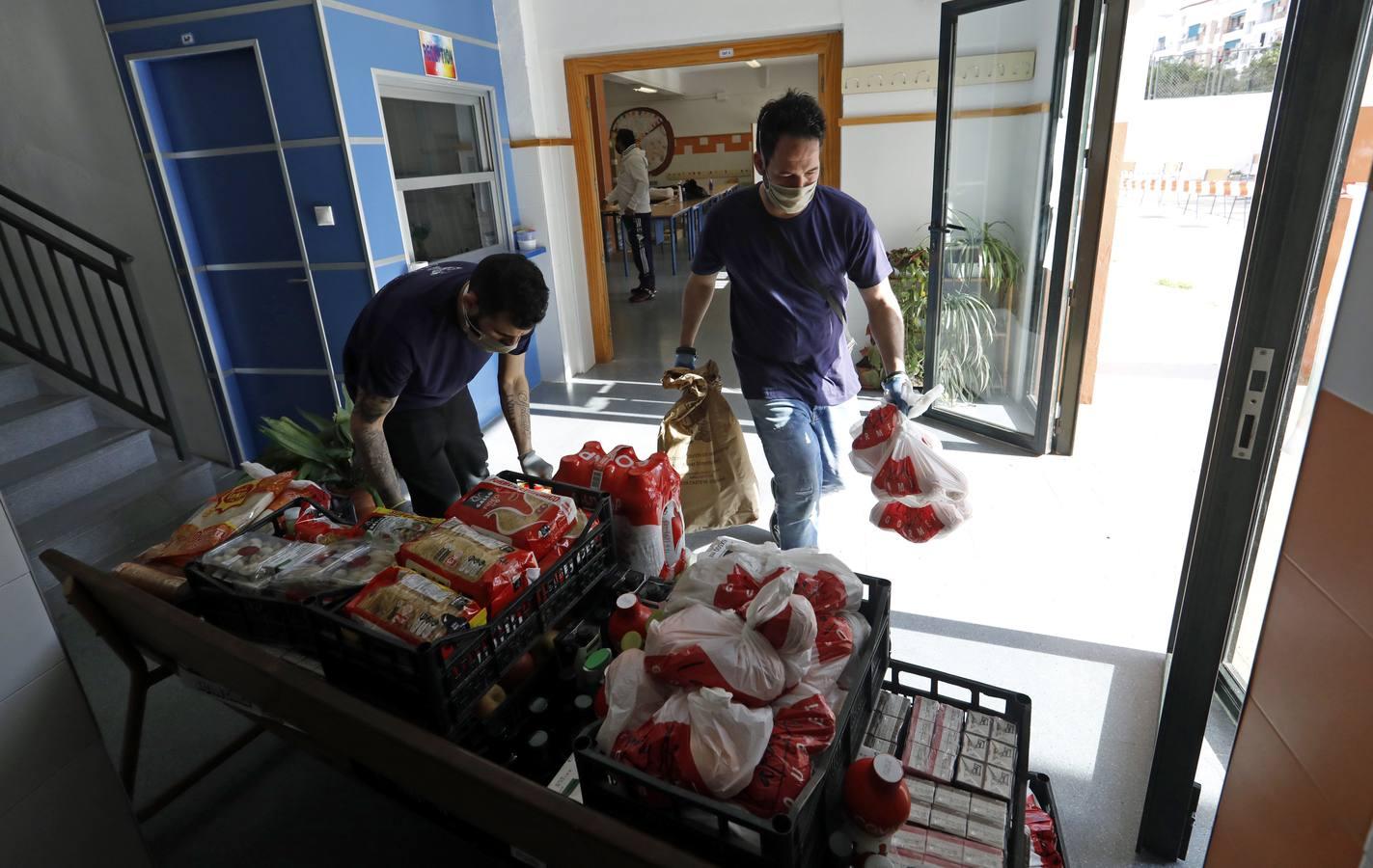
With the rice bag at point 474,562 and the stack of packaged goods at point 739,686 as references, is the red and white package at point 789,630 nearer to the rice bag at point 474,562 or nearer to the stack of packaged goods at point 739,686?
the stack of packaged goods at point 739,686

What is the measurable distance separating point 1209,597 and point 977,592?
1256mm

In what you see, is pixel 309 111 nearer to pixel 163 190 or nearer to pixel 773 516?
pixel 163 190

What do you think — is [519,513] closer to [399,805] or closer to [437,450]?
[399,805]

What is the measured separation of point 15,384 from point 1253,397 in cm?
486

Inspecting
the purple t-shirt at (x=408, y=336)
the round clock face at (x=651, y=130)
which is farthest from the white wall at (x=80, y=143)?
the round clock face at (x=651, y=130)

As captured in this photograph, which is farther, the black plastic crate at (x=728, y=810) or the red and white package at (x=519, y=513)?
the red and white package at (x=519, y=513)

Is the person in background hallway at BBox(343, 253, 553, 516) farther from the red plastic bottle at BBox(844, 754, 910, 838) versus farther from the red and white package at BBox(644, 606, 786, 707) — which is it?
the red plastic bottle at BBox(844, 754, 910, 838)

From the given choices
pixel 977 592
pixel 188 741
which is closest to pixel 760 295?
pixel 977 592

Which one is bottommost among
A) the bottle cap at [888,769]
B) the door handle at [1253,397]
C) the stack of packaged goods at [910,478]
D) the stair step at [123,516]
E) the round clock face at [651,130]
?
the stair step at [123,516]

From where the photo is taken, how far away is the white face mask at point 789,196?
2070 millimetres

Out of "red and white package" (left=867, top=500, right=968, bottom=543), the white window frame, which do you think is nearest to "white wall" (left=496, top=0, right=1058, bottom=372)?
the white window frame

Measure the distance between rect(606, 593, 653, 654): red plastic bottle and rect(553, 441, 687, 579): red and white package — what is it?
25cm

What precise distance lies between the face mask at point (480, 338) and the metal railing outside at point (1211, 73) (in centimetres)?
237

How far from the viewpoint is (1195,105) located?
355 centimetres
